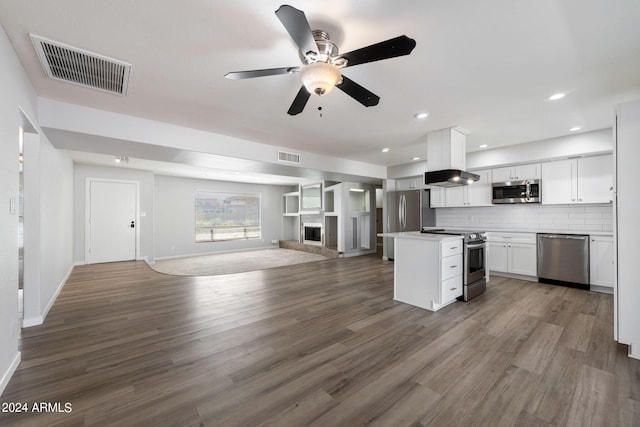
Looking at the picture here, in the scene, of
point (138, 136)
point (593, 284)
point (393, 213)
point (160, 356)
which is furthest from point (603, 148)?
point (138, 136)

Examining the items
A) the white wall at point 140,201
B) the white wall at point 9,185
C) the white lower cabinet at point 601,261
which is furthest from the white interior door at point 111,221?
the white lower cabinet at point 601,261

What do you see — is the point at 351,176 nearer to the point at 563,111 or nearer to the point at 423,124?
the point at 423,124

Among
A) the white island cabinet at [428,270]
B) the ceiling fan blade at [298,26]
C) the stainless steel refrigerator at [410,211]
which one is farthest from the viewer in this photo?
the stainless steel refrigerator at [410,211]

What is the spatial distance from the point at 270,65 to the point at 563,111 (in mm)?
3723

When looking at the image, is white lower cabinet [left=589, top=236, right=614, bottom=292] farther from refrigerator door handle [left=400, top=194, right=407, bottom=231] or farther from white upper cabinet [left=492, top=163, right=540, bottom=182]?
refrigerator door handle [left=400, top=194, right=407, bottom=231]

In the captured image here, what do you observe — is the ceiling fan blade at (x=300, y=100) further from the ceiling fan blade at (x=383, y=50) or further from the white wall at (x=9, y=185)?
the white wall at (x=9, y=185)

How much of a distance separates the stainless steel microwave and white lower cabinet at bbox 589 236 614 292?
1028mm

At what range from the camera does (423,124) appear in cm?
378

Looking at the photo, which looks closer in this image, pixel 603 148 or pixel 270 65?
pixel 270 65

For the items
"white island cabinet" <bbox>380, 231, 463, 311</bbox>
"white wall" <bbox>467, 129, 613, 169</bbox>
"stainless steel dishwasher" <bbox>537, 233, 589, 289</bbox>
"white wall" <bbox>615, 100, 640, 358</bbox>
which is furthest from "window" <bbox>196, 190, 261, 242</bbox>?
"white wall" <bbox>615, 100, 640, 358</bbox>

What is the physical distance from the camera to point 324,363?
2.13 m

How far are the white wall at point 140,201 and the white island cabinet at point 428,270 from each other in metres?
6.81

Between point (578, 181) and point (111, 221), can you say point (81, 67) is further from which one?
point (578, 181)

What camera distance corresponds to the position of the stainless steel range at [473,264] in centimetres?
369
